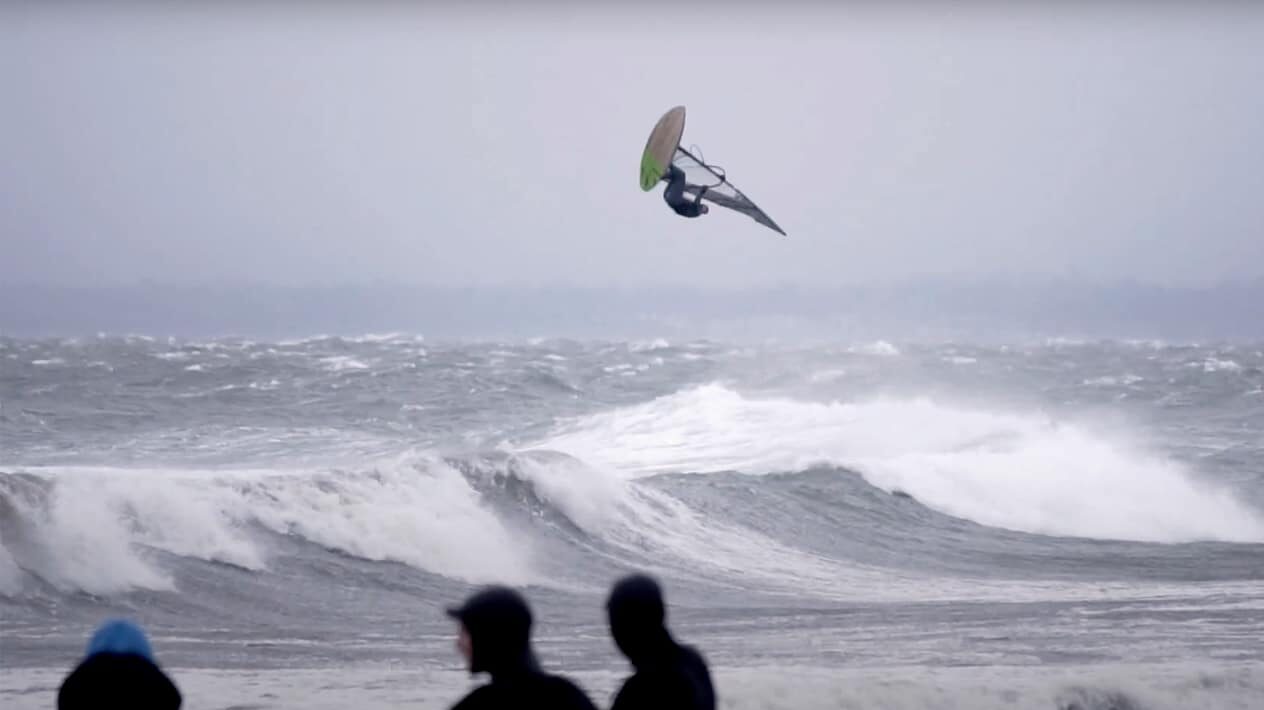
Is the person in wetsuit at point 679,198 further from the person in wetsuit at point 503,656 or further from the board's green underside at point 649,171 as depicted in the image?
the person in wetsuit at point 503,656

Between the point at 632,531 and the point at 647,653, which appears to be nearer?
the point at 647,653

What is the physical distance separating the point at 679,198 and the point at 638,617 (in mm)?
6228

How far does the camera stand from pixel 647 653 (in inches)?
156

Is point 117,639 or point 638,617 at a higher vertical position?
point 638,617

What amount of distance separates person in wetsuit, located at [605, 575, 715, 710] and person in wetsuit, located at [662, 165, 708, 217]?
239 inches

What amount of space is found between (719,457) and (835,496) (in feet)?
13.6

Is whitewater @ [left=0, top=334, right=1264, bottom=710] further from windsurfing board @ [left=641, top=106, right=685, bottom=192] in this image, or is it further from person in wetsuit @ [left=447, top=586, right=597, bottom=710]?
person in wetsuit @ [left=447, top=586, right=597, bottom=710]

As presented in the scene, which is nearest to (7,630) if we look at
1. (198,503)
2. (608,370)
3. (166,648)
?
(166,648)

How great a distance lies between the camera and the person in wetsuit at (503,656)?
3.62 metres

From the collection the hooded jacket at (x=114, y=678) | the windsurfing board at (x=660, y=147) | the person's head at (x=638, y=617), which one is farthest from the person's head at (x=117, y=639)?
the windsurfing board at (x=660, y=147)

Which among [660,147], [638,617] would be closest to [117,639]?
[638,617]

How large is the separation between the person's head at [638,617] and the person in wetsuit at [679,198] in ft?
19.9

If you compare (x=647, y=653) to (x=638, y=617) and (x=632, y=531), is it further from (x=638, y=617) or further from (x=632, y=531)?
(x=632, y=531)

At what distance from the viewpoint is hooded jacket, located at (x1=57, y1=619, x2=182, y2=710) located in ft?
11.8
